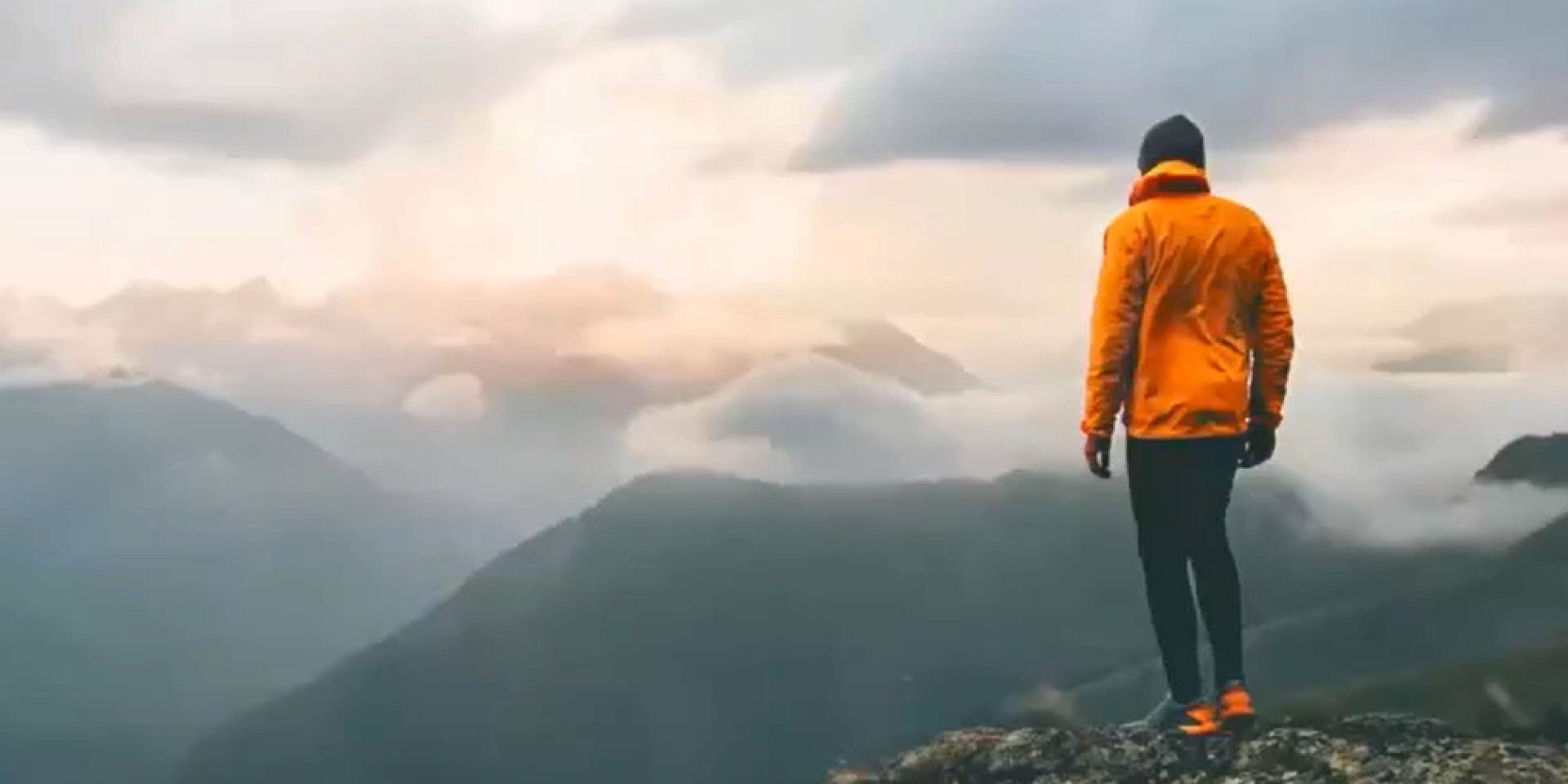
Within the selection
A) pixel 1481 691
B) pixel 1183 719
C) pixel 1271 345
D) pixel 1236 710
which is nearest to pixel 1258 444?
pixel 1271 345

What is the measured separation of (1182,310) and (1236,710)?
303 centimetres

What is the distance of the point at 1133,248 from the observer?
38.5 feet

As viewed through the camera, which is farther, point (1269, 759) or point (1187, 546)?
point (1187, 546)

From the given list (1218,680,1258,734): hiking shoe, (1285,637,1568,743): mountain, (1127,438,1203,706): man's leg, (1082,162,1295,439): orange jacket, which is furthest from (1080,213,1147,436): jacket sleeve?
(1285,637,1568,743): mountain

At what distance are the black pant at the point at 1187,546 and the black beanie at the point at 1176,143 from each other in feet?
6.72

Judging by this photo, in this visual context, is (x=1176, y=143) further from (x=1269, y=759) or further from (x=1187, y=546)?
(x=1269, y=759)

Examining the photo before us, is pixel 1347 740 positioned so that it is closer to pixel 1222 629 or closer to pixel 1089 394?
pixel 1222 629

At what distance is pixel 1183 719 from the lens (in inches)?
501

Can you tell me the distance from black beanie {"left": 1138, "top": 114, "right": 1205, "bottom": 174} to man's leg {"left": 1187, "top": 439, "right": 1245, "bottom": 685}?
2066mm

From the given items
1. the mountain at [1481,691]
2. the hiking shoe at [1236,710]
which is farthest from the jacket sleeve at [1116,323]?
the mountain at [1481,691]

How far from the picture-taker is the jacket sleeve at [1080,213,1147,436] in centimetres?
1175

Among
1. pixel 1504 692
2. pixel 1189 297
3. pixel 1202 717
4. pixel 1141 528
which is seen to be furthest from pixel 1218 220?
pixel 1504 692

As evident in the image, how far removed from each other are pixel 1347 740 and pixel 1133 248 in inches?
157

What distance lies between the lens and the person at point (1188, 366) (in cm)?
1173
